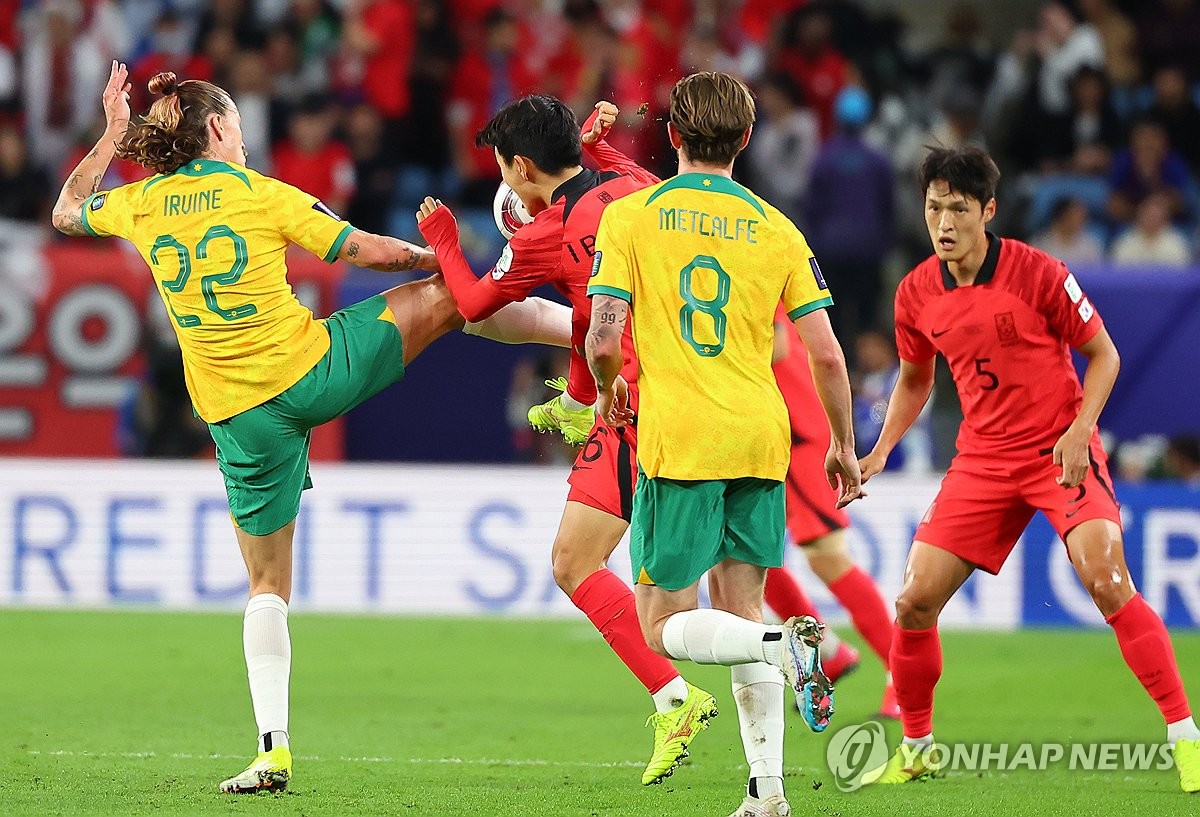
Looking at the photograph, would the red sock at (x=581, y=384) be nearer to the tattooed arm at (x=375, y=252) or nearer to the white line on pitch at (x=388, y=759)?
the tattooed arm at (x=375, y=252)

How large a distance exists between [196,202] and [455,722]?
313 cm

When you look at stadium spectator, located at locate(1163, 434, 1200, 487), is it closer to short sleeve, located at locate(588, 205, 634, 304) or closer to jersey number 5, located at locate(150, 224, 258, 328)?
short sleeve, located at locate(588, 205, 634, 304)

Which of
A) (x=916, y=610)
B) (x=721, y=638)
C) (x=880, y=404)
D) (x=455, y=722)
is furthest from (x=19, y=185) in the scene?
(x=721, y=638)

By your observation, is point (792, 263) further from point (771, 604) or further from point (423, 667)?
point (423, 667)

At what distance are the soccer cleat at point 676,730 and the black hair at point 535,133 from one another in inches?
76.6

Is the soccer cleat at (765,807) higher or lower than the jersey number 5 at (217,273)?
lower

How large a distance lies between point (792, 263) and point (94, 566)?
26.3 feet

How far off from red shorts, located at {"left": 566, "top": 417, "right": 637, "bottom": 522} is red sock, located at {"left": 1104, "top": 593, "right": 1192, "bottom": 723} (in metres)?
1.80

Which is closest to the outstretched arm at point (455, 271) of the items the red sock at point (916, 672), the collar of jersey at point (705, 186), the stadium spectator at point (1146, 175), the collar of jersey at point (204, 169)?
the collar of jersey at point (204, 169)

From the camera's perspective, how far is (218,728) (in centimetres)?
809

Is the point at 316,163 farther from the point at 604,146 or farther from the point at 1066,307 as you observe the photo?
the point at 1066,307

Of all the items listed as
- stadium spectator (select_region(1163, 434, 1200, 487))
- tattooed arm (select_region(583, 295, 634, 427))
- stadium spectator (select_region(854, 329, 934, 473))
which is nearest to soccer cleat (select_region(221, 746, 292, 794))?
tattooed arm (select_region(583, 295, 634, 427))

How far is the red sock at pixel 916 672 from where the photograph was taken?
687 centimetres

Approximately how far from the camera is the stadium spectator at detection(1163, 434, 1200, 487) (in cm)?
1277
